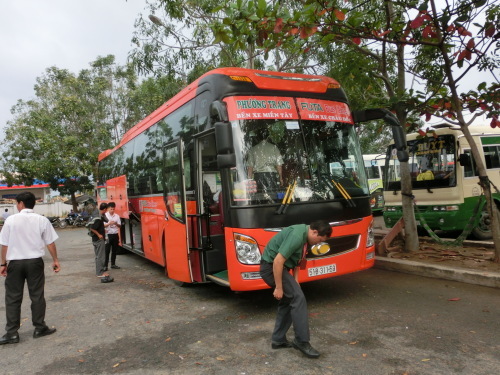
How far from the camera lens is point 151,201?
324 inches

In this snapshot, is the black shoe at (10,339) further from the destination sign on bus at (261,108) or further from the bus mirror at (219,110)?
the destination sign on bus at (261,108)

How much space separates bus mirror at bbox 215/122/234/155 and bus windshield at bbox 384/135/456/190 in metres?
6.28

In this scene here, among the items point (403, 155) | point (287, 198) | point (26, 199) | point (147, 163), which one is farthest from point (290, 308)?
point (147, 163)

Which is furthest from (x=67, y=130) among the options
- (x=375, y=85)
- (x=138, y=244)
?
(x=375, y=85)

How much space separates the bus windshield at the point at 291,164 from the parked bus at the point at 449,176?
4200mm

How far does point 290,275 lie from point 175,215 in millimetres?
3017

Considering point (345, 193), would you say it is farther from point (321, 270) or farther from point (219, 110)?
point (219, 110)

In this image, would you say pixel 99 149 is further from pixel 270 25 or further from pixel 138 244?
pixel 270 25

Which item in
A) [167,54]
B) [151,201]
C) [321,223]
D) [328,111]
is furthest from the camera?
[167,54]

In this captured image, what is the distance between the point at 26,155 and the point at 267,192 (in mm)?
24634

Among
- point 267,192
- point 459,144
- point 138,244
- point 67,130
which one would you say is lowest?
point 138,244

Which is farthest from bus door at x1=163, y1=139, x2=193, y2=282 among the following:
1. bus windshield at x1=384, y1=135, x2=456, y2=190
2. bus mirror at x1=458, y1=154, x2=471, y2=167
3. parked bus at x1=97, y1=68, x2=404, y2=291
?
bus mirror at x1=458, y1=154, x2=471, y2=167

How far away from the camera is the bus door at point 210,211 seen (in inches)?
232

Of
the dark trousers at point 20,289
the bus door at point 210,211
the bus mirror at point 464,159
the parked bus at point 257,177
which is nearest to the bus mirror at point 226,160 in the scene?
the parked bus at point 257,177
